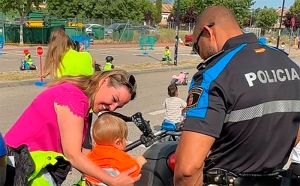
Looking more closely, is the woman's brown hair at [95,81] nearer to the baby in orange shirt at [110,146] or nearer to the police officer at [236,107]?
the baby in orange shirt at [110,146]

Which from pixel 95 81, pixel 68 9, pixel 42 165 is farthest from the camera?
pixel 68 9

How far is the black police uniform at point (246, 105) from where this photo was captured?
195cm

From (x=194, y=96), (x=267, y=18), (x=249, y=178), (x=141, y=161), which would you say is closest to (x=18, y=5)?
(x=141, y=161)

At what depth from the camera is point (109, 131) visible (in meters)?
2.75

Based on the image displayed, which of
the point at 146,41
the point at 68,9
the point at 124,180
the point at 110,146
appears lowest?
the point at 146,41

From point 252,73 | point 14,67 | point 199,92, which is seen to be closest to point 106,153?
point 199,92

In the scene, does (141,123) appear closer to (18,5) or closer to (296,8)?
(18,5)

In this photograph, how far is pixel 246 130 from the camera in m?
2.02

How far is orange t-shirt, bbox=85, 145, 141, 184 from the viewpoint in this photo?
267cm

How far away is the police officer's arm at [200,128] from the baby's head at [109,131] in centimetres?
82

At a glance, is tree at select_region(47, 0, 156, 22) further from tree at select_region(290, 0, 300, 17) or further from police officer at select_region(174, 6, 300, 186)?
police officer at select_region(174, 6, 300, 186)

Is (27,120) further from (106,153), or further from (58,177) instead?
(106,153)

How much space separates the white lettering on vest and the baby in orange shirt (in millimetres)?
1019

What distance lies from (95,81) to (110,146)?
0.47 meters
